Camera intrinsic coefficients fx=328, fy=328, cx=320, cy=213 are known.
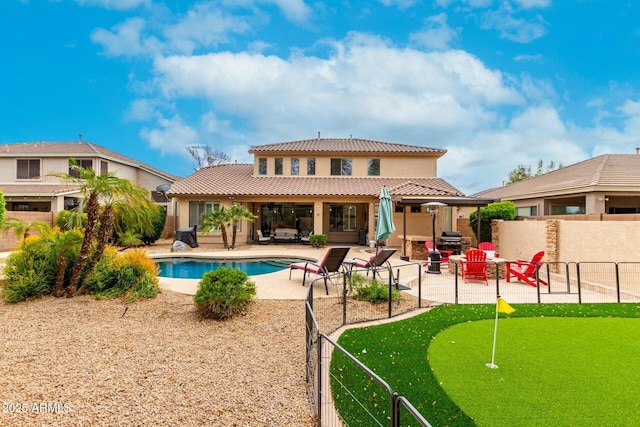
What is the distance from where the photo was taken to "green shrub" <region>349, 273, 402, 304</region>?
8156mm

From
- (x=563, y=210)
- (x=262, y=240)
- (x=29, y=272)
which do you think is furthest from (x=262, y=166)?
(x=563, y=210)

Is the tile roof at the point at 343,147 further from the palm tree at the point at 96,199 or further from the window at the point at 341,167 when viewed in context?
the palm tree at the point at 96,199

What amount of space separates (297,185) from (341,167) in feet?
12.6

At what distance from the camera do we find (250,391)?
421cm

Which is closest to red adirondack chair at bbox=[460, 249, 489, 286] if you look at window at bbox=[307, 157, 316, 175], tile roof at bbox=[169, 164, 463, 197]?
tile roof at bbox=[169, 164, 463, 197]

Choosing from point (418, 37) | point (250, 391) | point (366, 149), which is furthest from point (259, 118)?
point (250, 391)

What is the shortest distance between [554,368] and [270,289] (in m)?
6.81

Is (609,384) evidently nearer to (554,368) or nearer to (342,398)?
(554,368)

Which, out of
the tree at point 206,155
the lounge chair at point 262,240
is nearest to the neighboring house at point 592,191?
the lounge chair at point 262,240

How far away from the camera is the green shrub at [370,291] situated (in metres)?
8.16

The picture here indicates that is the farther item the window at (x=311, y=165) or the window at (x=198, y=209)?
the window at (x=311, y=165)

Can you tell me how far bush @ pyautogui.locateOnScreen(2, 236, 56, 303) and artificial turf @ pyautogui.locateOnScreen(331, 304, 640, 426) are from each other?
7.67 metres

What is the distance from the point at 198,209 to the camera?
74.0ft

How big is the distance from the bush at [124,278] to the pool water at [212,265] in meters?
4.32
